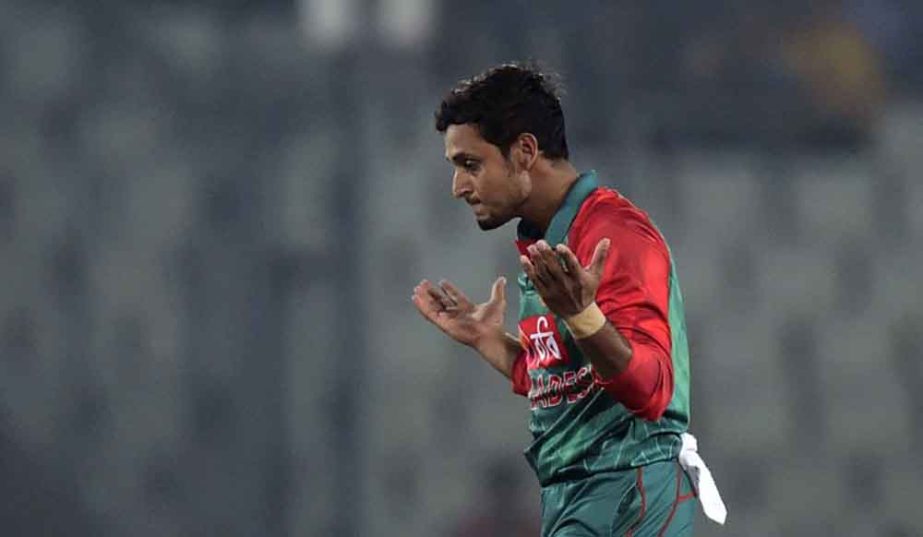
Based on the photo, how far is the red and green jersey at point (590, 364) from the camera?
97.0 inches

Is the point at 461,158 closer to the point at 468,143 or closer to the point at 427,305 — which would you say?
the point at 468,143

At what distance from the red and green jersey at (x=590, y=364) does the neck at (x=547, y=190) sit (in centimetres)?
2

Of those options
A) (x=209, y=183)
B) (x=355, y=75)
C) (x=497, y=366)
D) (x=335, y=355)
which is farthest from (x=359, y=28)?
(x=497, y=366)

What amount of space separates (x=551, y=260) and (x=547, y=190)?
Answer: 1.62 ft

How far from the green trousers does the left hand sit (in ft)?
1.40

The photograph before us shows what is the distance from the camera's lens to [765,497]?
4758mm

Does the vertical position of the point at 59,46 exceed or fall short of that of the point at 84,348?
it exceeds it

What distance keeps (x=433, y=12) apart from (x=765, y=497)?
5.35 feet

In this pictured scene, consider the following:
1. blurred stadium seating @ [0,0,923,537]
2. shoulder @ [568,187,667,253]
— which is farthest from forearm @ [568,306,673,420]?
blurred stadium seating @ [0,0,923,537]

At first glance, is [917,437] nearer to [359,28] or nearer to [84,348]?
[359,28]

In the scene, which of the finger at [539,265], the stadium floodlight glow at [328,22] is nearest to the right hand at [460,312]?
the finger at [539,265]

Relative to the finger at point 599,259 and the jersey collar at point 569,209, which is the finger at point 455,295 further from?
the finger at point 599,259

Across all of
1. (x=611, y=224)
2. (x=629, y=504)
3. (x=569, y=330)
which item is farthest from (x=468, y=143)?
(x=629, y=504)

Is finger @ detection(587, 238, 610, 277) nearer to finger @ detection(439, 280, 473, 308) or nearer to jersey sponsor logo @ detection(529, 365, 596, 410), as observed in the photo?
jersey sponsor logo @ detection(529, 365, 596, 410)
